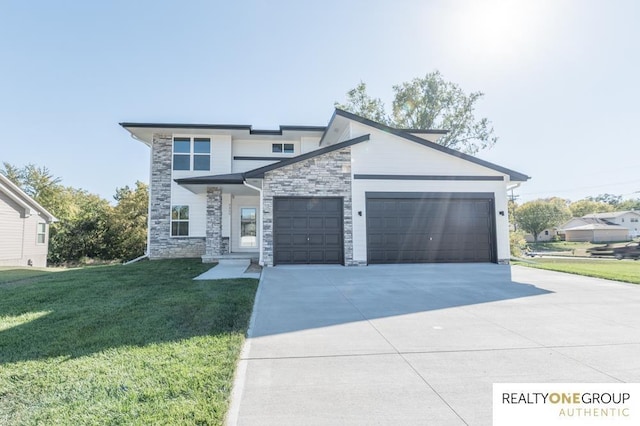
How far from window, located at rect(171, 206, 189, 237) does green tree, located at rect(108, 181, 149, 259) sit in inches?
283

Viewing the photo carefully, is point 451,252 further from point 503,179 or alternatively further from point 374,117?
point 374,117

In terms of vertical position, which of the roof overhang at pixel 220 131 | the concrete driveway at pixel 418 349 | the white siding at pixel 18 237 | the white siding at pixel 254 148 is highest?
the roof overhang at pixel 220 131

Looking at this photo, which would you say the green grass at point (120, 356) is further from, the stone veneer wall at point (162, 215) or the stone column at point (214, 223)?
the stone veneer wall at point (162, 215)

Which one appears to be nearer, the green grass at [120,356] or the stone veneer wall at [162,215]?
the green grass at [120,356]

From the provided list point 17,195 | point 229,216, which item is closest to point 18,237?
point 17,195

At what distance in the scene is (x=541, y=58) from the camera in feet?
44.0

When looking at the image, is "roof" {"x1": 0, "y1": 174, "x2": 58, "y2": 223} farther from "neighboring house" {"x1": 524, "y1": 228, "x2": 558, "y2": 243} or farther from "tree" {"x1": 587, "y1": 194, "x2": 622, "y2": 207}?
"tree" {"x1": 587, "y1": 194, "x2": 622, "y2": 207}

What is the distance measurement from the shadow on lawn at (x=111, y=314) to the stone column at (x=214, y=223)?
506 centimetres

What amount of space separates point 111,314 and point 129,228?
1904 cm

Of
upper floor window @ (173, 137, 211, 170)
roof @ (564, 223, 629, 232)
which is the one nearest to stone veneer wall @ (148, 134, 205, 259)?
upper floor window @ (173, 137, 211, 170)

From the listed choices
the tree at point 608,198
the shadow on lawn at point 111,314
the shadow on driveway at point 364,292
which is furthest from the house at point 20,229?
the tree at point 608,198

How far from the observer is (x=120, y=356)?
347 cm

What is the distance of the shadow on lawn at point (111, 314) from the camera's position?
3941mm

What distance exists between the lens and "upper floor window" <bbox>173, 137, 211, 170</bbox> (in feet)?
53.0
